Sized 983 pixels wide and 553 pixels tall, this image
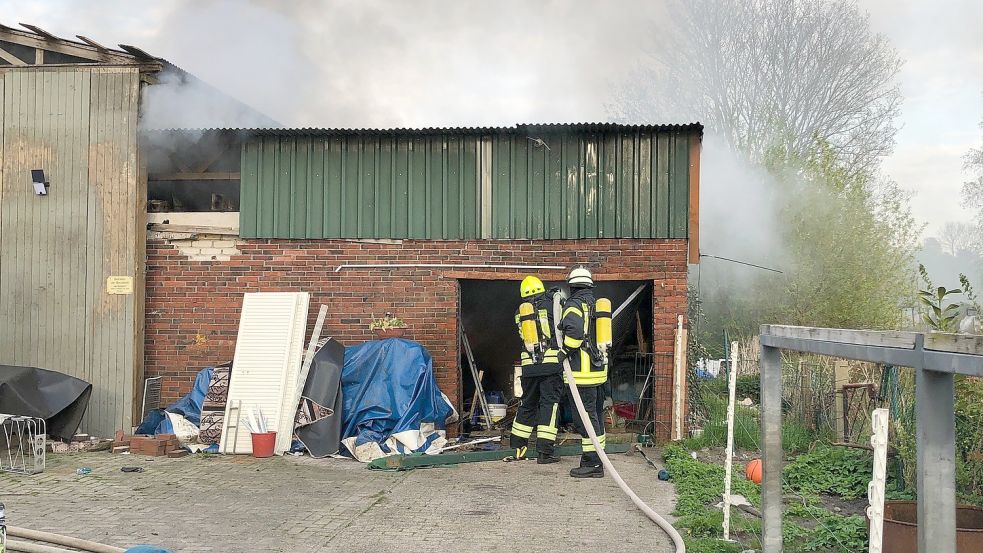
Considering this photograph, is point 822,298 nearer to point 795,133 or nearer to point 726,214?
point 726,214

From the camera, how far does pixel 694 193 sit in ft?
33.8

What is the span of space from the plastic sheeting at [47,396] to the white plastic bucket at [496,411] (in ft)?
16.9

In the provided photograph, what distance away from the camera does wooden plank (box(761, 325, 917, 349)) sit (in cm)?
332

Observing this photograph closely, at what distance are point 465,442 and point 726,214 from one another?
806cm

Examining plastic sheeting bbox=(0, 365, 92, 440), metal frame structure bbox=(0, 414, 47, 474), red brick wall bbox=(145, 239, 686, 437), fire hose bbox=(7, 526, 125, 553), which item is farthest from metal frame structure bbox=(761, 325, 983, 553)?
plastic sheeting bbox=(0, 365, 92, 440)

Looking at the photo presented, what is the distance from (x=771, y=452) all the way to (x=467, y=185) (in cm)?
665

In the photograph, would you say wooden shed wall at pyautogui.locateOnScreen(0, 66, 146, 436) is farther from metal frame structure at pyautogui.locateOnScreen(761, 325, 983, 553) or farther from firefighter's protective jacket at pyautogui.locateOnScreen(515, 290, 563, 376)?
metal frame structure at pyautogui.locateOnScreen(761, 325, 983, 553)

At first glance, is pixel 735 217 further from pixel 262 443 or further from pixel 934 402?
pixel 934 402

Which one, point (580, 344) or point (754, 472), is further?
point (580, 344)

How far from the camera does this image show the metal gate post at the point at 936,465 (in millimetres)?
2949

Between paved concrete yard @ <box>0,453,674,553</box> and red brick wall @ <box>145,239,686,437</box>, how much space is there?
6.12ft

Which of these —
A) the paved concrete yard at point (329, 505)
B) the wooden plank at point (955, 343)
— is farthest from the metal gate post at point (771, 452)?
the wooden plank at point (955, 343)

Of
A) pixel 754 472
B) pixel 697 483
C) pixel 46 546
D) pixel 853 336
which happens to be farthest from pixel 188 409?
pixel 853 336

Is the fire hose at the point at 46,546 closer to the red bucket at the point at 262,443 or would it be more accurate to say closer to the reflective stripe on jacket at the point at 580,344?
the red bucket at the point at 262,443
